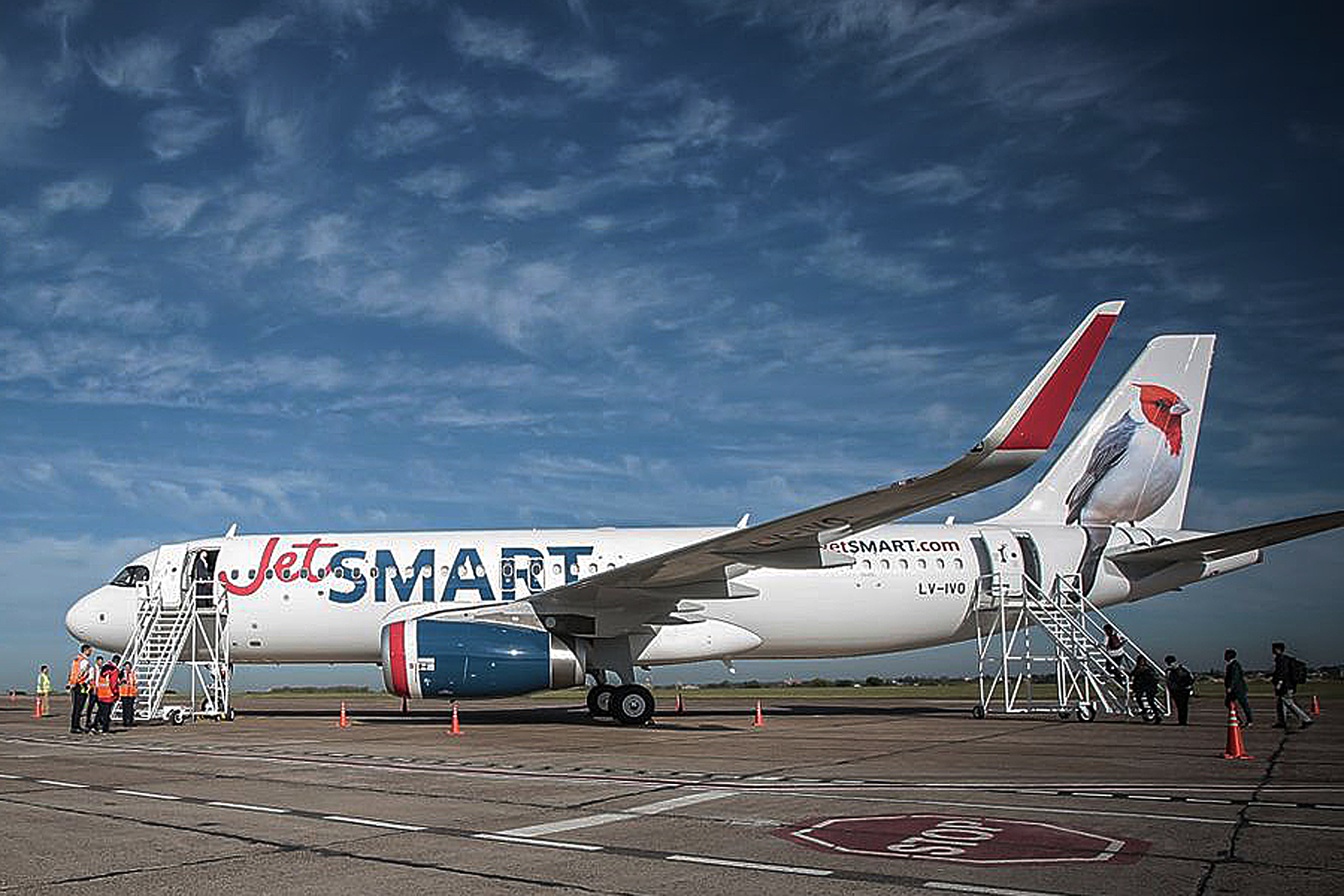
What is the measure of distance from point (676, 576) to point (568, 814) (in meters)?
10.0

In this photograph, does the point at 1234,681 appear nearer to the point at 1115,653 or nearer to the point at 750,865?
the point at 1115,653

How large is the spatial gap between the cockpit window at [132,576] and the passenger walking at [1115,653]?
19881 millimetres

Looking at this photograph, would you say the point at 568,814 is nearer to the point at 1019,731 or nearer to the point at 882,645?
the point at 1019,731

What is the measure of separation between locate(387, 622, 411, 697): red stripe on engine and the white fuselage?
125 inches

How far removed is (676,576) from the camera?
60.8ft

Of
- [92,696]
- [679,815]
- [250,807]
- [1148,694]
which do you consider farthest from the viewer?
[1148,694]

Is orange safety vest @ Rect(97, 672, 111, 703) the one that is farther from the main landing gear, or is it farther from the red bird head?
the red bird head

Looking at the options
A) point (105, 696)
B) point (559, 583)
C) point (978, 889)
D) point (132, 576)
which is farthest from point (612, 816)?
point (132, 576)

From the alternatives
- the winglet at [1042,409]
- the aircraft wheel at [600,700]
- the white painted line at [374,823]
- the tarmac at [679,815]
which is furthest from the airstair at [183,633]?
the winglet at [1042,409]

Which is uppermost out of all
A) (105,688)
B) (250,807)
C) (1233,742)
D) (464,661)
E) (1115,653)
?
(464,661)

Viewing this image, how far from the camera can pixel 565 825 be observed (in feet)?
26.5

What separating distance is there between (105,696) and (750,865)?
1573 cm

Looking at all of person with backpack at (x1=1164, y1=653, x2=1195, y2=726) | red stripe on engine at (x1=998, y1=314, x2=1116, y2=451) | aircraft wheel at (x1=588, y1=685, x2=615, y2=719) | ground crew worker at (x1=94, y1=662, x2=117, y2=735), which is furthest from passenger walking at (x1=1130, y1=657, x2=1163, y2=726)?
ground crew worker at (x1=94, y1=662, x2=117, y2=735)

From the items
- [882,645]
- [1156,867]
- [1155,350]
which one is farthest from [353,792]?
[1155,350]
